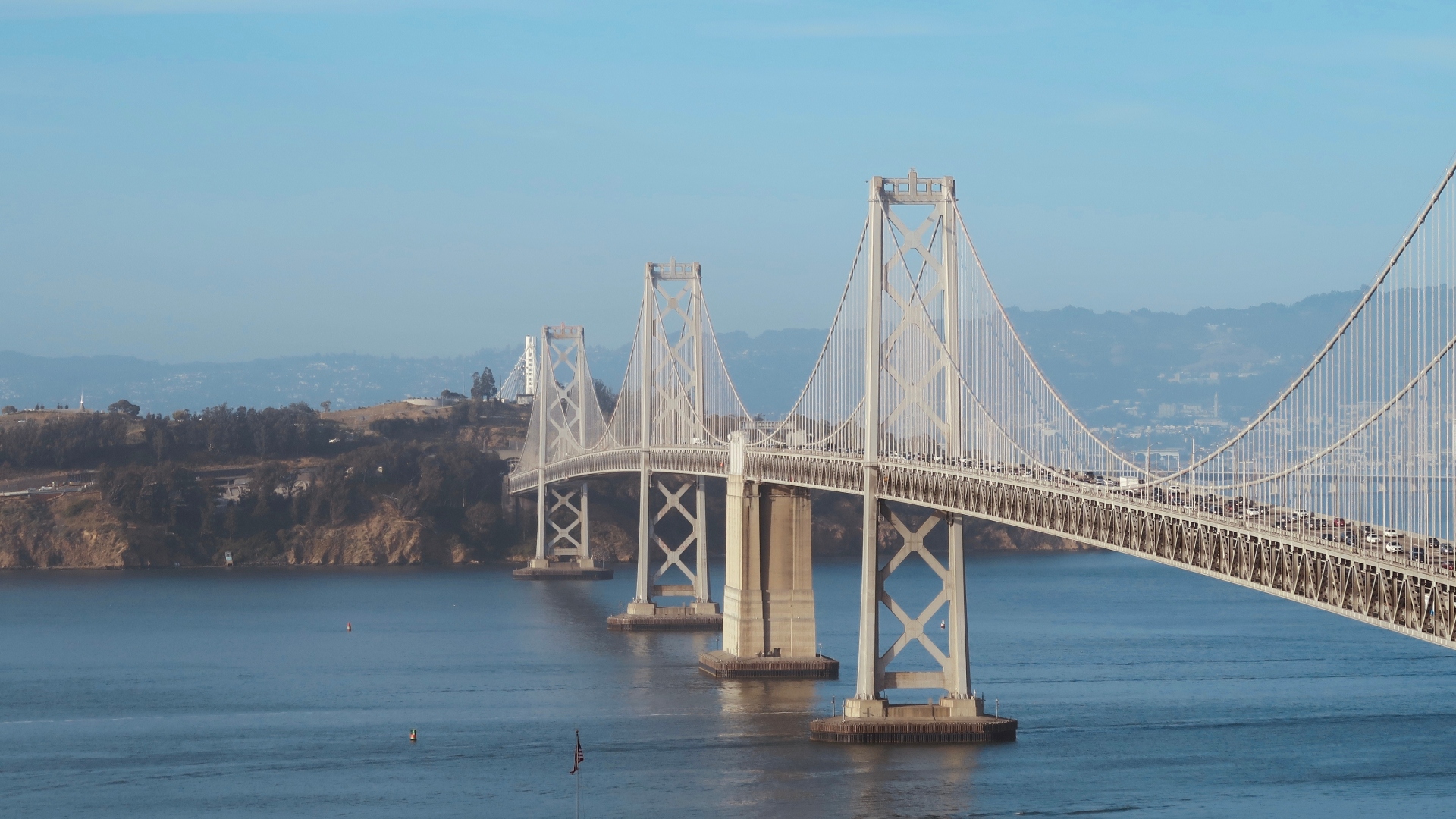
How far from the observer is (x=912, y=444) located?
37.5 meters

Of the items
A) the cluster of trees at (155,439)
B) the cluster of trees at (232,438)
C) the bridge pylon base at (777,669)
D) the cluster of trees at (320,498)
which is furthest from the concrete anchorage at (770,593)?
the cluster of trees at (155,439)

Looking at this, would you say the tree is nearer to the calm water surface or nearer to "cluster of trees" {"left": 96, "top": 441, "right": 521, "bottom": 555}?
"cluster of trees" {"left": 96, "top": 441, "right": 521, "bottom": 555}

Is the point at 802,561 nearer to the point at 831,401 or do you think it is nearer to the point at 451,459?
the point at 831,401

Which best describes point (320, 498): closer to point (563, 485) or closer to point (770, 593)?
point (563, 485)

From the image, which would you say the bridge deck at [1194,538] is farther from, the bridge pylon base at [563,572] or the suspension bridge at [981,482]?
the bridge pylon base at [563,572]

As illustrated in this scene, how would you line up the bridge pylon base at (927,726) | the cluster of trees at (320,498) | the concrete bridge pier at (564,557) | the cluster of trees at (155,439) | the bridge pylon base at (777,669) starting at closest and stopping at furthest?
the bridge pylon base at (927,726) → the bridge pylon base at (777,669) → the concrete bridge pier at (564,557) → the cluster of trees at (320,498) → the cluster of trees at (155,439)

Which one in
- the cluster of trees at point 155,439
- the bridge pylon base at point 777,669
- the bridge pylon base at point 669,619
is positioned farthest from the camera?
the cluster of trees at point 155,439

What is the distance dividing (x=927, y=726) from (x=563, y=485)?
6311 cm

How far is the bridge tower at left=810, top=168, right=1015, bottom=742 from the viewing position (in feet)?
113

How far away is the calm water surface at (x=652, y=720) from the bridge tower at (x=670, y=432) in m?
1.84

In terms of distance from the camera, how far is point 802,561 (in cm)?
4575

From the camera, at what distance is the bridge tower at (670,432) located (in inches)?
2330

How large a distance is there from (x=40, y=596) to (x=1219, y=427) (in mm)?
74869

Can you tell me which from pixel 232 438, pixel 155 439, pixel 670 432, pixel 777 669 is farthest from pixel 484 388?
pixel 777 669
